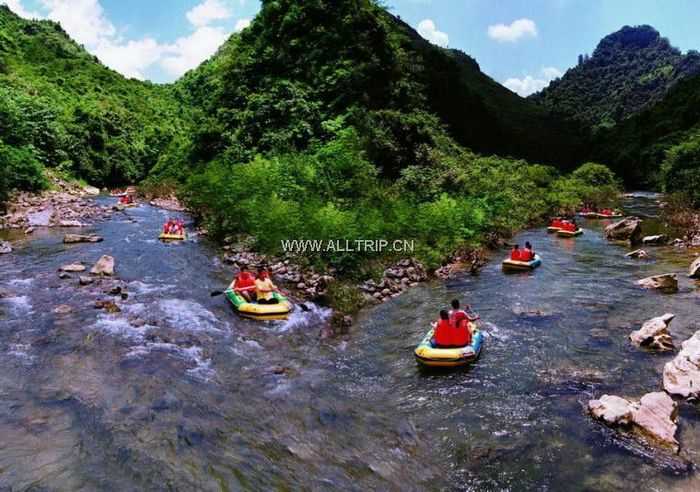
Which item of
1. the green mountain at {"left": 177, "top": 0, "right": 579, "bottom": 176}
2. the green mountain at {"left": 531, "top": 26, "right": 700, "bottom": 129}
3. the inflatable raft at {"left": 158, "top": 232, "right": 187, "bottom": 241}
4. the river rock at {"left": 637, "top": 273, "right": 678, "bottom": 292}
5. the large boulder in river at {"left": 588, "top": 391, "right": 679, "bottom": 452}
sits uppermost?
the green mountain at {"left": 531, "top": 26, "right": 700, "bottom": 129}

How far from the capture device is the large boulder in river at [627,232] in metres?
25.4

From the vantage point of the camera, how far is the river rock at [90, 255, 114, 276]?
1699 cm

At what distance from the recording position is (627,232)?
2670cm

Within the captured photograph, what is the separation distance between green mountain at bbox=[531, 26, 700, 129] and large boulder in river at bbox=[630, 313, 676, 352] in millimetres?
103879

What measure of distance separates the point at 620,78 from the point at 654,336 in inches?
6530

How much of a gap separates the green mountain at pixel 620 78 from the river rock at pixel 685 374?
105947 mm

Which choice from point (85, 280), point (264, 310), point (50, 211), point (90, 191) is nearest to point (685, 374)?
point (264, 310)

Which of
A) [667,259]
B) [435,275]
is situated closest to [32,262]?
[435,275]

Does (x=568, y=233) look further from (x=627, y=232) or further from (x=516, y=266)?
(x=516, y=266)

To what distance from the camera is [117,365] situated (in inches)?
402

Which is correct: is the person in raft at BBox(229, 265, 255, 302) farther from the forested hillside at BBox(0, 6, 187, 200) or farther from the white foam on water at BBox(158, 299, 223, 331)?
the forested hillside at BBox(0, 6, 187, 200)

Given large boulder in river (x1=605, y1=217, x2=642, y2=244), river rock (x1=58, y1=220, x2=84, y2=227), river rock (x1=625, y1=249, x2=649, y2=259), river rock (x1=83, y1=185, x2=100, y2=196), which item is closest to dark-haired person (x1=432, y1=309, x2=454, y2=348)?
river rock (x1=625, y1=249, x2=649, y2=259)

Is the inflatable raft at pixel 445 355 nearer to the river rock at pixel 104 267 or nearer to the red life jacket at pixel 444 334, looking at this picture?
the red life jacket at pixel 444 334

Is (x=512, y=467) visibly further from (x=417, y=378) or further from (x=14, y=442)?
(x=14, y=442)
